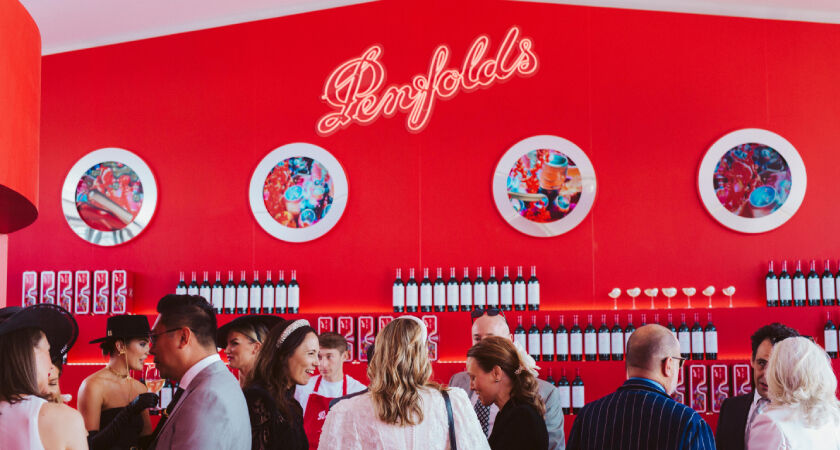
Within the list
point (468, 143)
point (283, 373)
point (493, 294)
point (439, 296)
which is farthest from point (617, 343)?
point (283, 373)

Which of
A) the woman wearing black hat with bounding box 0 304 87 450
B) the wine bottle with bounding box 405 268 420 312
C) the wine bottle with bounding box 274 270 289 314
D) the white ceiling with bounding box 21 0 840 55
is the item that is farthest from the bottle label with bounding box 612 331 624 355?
the woman wearing black hat with bounding box 0 304 87 450

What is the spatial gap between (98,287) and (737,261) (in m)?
5.35

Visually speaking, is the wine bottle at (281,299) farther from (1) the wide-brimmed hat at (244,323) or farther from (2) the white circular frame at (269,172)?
(1) the wide-brimmed hat at (244,323)

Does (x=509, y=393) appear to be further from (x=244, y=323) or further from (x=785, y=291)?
(x=785, y=291)

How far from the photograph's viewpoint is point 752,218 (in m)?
6.42

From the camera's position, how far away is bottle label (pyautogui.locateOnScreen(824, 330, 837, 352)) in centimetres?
596

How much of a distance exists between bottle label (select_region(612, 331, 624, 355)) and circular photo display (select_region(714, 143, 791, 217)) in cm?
140

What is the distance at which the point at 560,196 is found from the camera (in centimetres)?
656

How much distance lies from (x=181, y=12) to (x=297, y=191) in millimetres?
1832

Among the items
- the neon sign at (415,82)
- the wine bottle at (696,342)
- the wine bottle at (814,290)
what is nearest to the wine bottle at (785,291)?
the wine bottle at (814,290)

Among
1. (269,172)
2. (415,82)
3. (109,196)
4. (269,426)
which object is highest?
(415,82)

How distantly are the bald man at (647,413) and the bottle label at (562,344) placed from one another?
3340mm

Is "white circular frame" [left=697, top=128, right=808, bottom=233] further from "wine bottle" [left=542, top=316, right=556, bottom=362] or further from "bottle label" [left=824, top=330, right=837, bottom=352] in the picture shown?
"wine bottle" [left=542, top=316, right=556, bottom=362]

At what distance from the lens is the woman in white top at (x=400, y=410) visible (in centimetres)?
270
